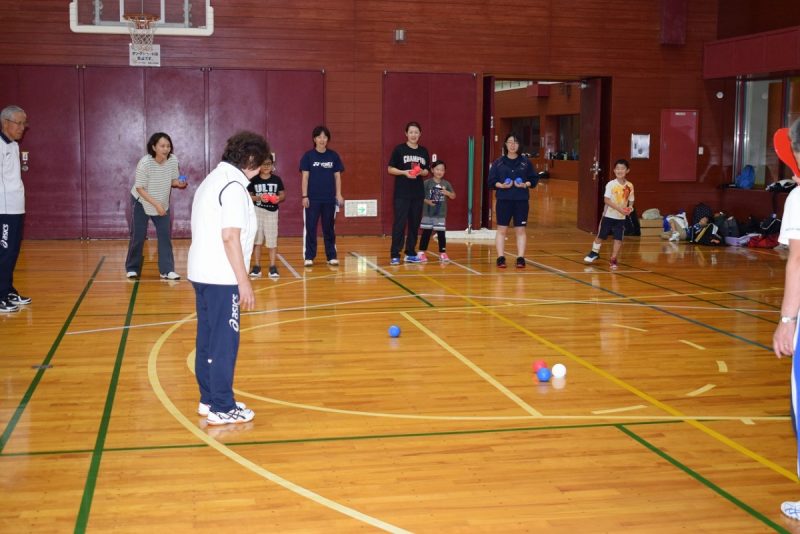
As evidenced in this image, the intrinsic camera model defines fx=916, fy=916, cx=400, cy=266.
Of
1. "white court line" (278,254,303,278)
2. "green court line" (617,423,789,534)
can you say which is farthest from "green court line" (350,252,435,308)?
"green court line" (617,423,789,534)

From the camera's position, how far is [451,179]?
55.3ft

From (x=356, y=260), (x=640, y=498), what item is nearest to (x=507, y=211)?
(x=356, y=260)

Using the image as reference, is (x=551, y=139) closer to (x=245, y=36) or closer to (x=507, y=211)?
(x=245, y=36)

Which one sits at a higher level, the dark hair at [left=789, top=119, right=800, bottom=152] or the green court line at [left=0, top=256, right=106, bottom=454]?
the dark hair at [left=789, top=119, right=800, bottom=152]

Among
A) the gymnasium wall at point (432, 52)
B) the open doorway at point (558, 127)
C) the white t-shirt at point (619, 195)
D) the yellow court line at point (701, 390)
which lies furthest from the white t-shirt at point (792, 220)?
the open doorway at point (558, 127)

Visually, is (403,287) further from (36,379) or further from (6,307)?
(36,379)

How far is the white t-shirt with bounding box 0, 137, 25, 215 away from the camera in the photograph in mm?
8219

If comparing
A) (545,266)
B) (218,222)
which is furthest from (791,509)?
(545,266)

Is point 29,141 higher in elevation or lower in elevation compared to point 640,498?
higher

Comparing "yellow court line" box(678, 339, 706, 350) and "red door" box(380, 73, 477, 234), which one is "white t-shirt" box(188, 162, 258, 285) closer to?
"yellow court line" box(678, 339, 706, 350)

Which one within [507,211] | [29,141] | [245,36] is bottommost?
[507,211]

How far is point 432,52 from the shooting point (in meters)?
16.3

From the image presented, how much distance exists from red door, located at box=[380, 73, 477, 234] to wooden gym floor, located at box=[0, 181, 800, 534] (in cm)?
640

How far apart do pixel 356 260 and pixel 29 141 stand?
6.25 metres
